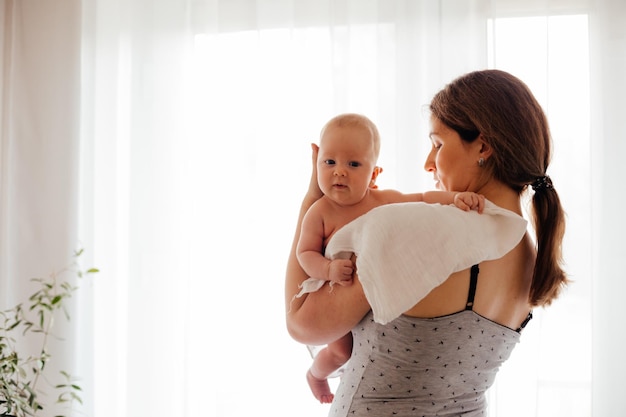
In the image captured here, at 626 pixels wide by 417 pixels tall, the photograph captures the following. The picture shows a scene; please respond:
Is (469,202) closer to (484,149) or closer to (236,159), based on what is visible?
(484,149)

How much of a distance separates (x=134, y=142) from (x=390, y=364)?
1.96 metres

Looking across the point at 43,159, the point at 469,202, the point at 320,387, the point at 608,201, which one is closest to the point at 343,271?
the point at 469,202

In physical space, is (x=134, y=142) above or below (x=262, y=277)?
above

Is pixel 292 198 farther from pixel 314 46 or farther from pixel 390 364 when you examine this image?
pixel 390 364

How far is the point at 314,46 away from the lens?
2.59 m

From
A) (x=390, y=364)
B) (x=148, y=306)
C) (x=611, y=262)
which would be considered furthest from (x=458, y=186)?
(x=148, y=306)

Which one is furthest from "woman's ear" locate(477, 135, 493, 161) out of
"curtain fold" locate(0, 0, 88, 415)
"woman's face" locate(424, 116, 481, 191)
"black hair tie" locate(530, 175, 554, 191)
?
"curtain fold" locate(0, 0, 88, 415)

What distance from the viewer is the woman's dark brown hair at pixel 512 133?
3.70ft

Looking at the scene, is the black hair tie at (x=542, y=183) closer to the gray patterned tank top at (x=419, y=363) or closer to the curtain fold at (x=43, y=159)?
the gray patterned tank top at (x=419, y=363)

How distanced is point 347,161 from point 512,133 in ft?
1.25

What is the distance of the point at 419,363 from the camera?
3.51ft

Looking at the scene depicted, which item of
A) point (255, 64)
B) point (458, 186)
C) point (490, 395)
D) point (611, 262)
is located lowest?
point (490, 395)

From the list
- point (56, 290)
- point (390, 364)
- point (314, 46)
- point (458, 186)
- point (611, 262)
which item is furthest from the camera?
point (56, 290)

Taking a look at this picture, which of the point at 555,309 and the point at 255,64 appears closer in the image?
the point at 555,309
